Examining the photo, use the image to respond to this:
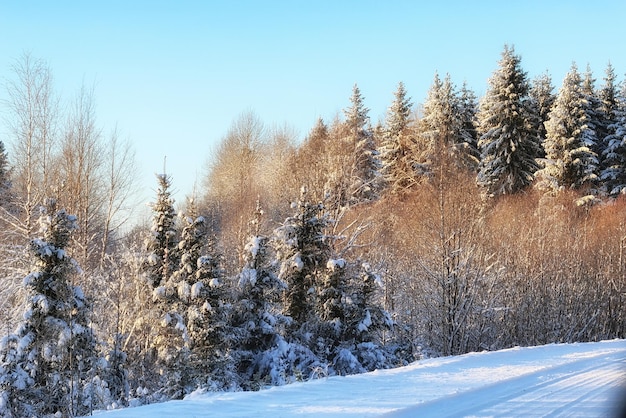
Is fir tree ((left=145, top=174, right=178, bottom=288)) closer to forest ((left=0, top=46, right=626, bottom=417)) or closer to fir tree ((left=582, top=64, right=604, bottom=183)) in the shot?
forest ((left=0, top=46, right=626, bottom=417))

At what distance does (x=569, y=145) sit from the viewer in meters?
30.7

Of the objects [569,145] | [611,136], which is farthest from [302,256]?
[611,136]

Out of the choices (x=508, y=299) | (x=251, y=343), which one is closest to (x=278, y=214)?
(x=508, y=299)

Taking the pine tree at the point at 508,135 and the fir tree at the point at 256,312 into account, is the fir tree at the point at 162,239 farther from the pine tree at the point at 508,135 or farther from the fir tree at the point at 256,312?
the pine tree at the point at 508,135

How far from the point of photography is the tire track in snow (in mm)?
6062

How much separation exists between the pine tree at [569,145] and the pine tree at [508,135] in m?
2.15

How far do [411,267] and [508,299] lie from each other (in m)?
3.57

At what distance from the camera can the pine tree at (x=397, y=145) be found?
34.1 meters

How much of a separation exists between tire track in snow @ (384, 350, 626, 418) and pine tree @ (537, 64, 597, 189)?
23.4 metres

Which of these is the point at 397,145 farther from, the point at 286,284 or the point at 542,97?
the point at 286,284

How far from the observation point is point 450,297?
15.5m

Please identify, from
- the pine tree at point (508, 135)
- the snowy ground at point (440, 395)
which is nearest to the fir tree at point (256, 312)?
the snowy ground at point (440, 395)

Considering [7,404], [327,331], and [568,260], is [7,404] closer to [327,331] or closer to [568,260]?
[327,331]

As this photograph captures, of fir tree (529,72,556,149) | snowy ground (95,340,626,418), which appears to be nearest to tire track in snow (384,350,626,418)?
snowy ground (95,340,626,418)
